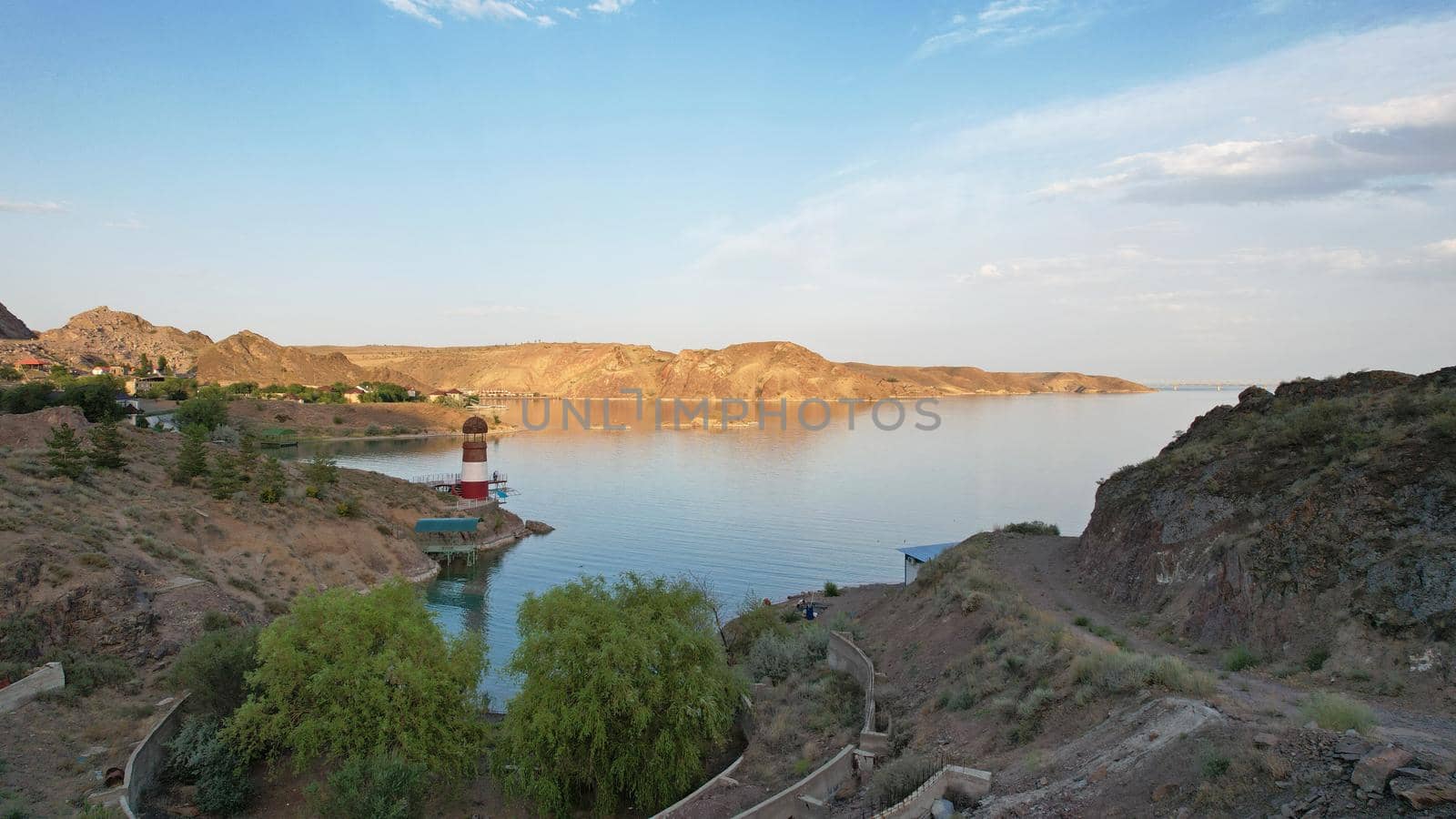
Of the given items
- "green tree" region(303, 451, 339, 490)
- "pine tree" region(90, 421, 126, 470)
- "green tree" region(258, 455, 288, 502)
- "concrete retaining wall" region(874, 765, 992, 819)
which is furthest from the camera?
"green tree" region(303, 451, 339, 490)

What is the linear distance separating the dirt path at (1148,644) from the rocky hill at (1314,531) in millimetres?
751

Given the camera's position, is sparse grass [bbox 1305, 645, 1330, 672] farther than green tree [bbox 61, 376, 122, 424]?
No

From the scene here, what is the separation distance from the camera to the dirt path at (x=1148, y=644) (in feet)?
31.7

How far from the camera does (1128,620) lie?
18.1 metres

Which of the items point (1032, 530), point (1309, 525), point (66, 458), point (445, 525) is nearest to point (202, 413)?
point (445, 525)

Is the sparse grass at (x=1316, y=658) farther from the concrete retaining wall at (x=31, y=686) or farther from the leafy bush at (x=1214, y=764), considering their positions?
the concrete retaining wall at (x=31, y=686)

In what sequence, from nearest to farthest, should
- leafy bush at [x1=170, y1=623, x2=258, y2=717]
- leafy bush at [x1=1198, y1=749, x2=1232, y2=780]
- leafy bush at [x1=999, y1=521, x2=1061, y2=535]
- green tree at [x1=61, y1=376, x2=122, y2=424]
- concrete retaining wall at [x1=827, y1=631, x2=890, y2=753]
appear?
leafy bush at [x1=1198, y1=749, x2=1232, y2=780]
concrete retaining wall at [x1=827, y1=631, x2=890, y2=753]
leafy bush at [x1=170, y1=623, x2=258, y2=717]
leafy bush at [x1=999, y1=521, x2=1061, y2=535]
green tree at [x1=61, y1=376, x2=122, y2=424]

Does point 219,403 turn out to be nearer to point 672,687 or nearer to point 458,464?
point 458,464

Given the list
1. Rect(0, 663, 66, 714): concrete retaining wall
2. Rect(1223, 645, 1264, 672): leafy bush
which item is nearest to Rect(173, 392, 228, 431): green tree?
Rect(0, 663, 66, 714): concrete retaining wall

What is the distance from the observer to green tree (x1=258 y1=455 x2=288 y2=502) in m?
36.7

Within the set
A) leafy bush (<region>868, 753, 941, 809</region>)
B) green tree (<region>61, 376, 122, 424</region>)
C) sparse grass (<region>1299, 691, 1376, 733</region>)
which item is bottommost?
leafy bush (<region>868, 753, 941, 809</region>)

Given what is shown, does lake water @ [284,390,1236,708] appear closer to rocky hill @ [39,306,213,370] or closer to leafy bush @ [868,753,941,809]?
leafy bush @ [868,753,941,809]

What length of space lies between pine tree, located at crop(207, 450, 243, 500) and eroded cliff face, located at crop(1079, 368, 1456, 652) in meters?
34.0

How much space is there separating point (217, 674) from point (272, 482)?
21.5m
